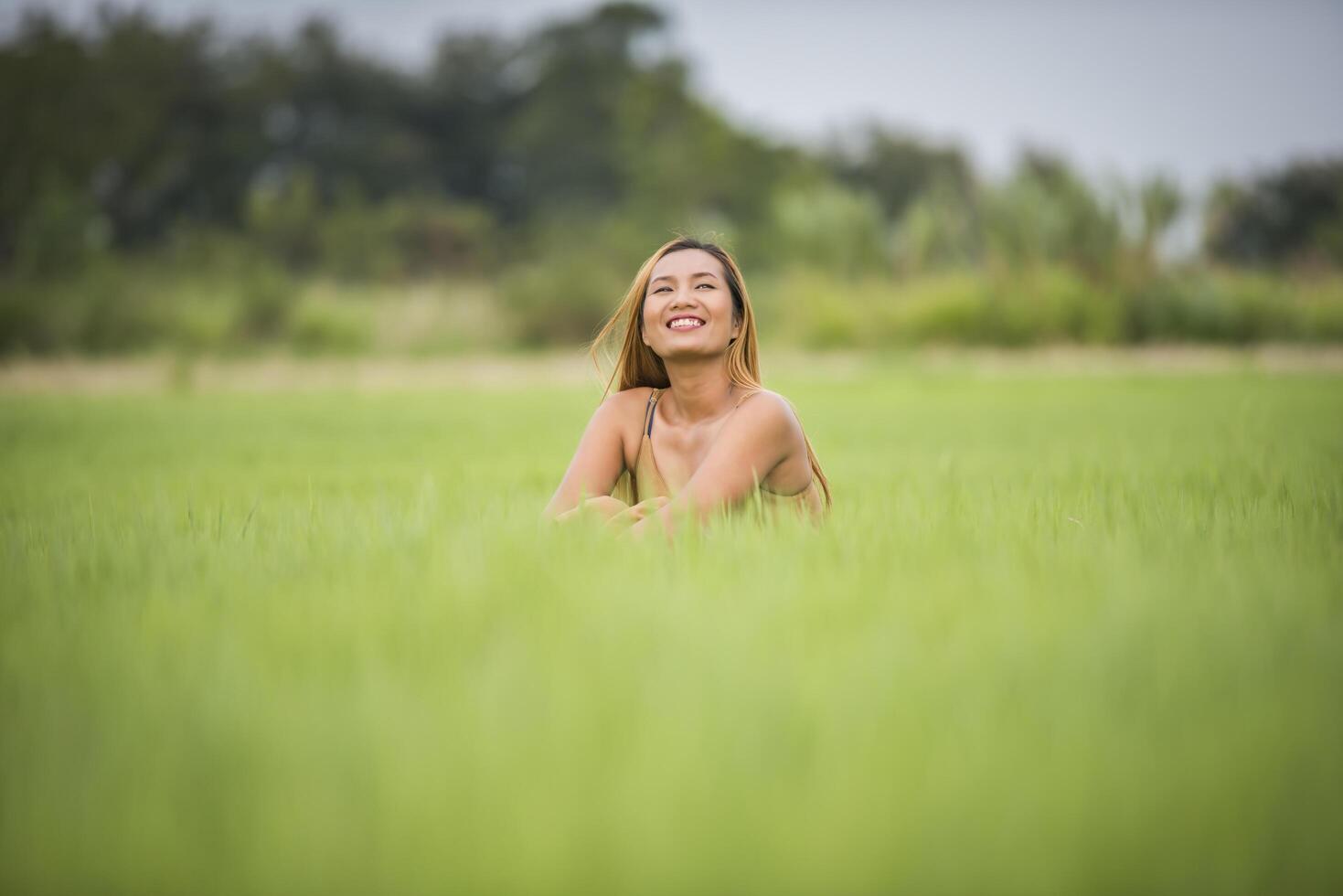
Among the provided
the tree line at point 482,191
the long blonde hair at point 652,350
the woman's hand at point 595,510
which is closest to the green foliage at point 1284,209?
the tree line at point 482,191

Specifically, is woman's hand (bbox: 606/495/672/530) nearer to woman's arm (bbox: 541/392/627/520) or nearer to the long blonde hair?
woman's arm (bbox: 541/392/627/520)

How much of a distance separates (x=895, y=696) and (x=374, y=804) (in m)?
0.64

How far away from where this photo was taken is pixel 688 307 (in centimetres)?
273

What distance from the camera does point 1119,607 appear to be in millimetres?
1494

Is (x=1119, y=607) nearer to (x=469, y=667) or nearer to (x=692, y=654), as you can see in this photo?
(x=692, y=654)

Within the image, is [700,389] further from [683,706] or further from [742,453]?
[683,706]

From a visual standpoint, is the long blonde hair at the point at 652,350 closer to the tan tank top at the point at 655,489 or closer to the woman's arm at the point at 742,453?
the tan tank top at the point at 655,489

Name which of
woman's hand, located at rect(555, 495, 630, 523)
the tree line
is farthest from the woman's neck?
the tree line

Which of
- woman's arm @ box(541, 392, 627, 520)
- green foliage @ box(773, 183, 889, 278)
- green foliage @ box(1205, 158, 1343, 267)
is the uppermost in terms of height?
green foliage @ box(1205, 158, 1343, 267)

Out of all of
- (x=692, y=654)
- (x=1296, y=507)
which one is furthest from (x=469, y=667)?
(x=1296, y=507)

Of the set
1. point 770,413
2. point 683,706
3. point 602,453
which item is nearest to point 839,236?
point 602,453

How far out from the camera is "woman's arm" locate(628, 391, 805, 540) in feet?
7.82

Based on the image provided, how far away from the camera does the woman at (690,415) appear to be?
248cm

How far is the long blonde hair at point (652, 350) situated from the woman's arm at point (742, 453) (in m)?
0.25
